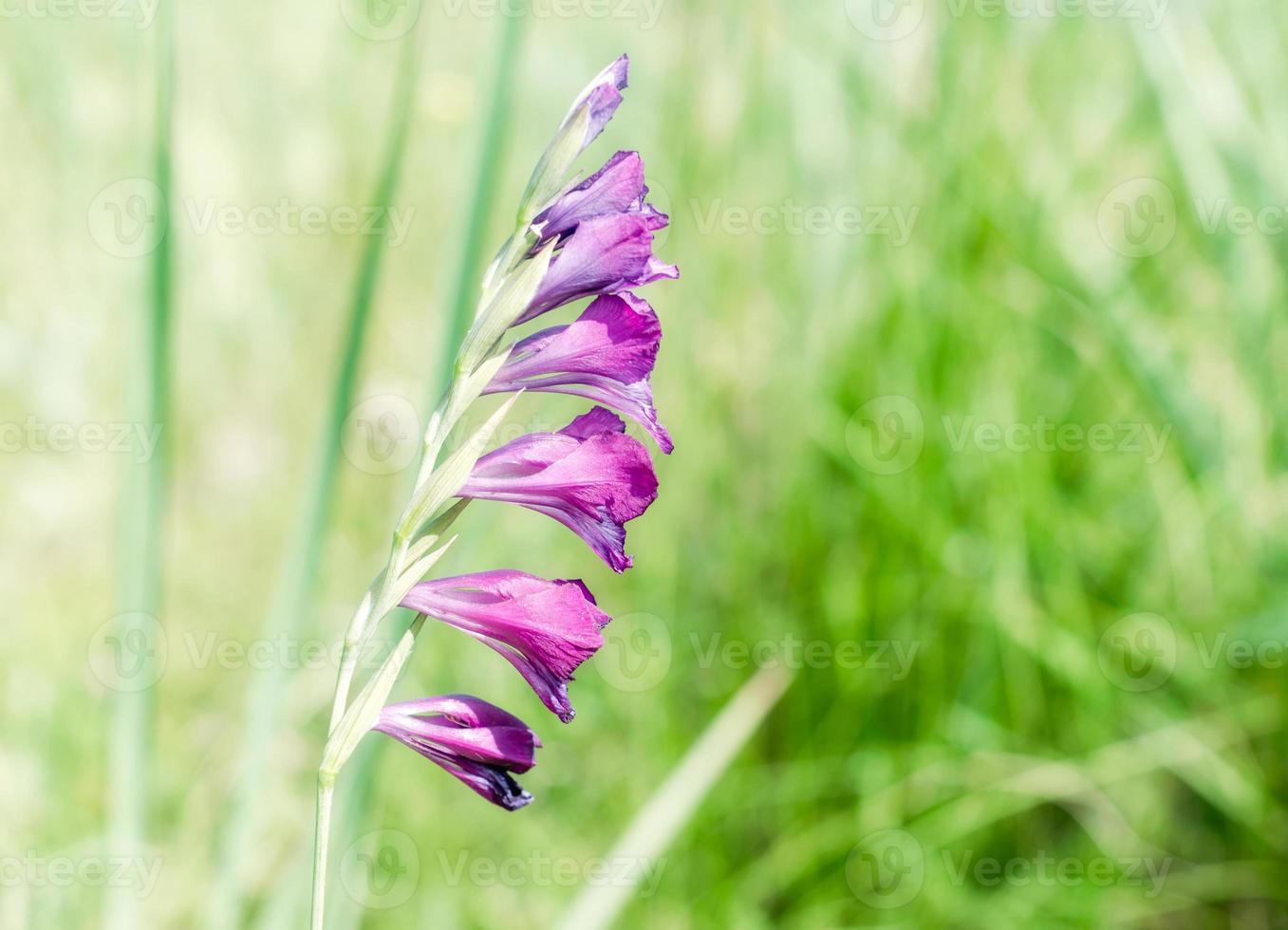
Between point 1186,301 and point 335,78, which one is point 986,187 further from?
point 335,78

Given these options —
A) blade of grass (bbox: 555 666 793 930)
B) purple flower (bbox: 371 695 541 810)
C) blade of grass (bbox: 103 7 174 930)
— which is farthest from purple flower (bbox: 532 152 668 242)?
blade of grass (bbox: 555 666 793 930)

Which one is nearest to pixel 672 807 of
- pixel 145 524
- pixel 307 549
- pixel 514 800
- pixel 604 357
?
pixel 307 549

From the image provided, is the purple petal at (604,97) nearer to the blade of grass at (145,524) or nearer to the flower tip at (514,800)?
the flower tip at (514,800)

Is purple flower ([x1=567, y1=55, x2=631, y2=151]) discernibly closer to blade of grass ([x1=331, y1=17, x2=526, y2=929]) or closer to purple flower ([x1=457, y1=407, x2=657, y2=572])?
purple flower ([x1=457, y1=407, x2=657, y2=572])

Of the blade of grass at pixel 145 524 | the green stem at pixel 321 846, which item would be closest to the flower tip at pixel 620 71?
the green stem at pixel 321 846

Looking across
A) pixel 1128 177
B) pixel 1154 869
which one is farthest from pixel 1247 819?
pixel 1128 177

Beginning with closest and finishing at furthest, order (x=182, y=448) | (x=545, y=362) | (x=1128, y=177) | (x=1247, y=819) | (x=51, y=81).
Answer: (x=545, y=362) < (x=1247, y=819) < (x=1128, y=177) < (x=182, y=448) < (x=51, y=81)

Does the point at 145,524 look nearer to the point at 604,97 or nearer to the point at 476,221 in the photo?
the point at 476,221

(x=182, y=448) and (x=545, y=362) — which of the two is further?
(x=182, y=448)
